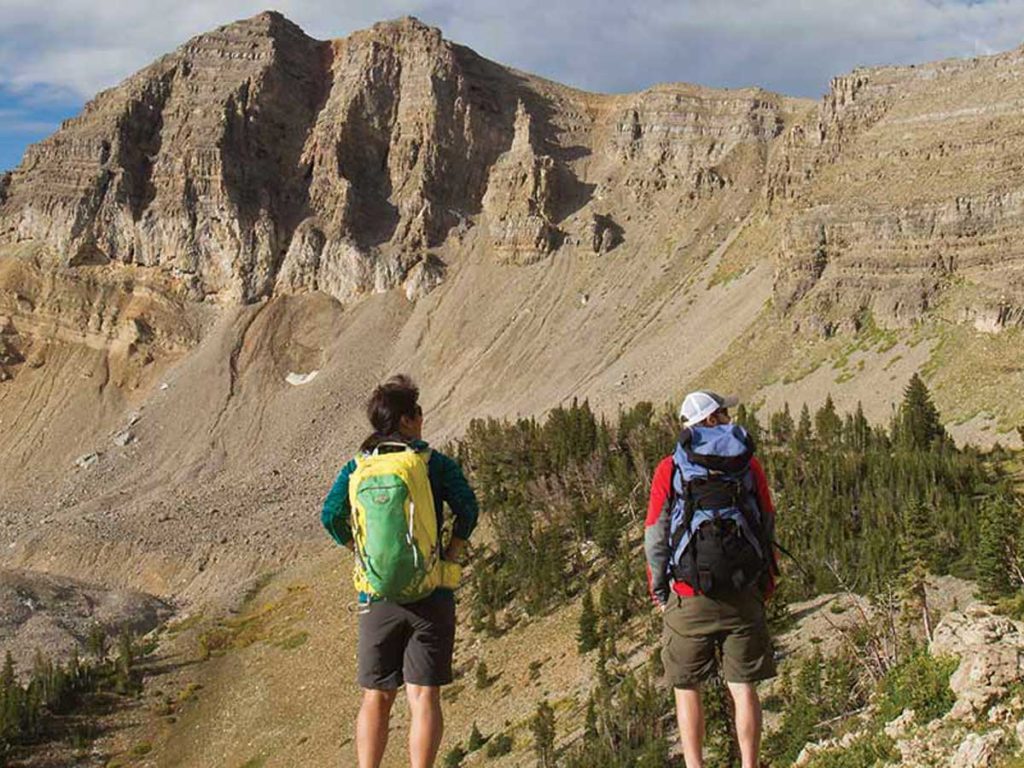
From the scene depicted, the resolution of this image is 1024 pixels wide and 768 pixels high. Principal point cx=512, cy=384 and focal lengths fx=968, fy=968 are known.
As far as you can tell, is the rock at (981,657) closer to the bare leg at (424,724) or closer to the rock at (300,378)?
the bare leg at (424,724)

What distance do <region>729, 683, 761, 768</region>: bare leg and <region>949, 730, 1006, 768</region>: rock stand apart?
1.92m

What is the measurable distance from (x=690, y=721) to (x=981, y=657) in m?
3.82

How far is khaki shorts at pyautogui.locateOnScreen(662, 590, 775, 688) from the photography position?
28.6ft

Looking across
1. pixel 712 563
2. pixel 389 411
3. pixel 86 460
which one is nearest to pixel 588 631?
pixel 712 563

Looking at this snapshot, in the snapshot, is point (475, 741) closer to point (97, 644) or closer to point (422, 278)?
point (97, 644)

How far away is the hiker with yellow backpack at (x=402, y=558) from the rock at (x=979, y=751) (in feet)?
15.6

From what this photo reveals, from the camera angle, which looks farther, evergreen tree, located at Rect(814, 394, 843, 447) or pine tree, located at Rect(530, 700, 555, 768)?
evergreen tree, located at Rect(814, 394, 843, 447)

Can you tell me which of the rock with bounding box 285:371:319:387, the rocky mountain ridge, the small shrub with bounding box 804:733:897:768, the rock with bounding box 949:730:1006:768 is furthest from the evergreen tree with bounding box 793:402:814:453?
the rock with bounding box 285:371:319:387

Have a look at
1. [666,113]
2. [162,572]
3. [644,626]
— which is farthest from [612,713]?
[666,113]

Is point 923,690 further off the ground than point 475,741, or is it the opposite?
point 923,690

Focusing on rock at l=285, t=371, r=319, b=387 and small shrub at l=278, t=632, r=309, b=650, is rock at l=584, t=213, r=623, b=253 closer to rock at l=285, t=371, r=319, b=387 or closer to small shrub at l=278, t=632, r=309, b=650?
rock at l=285, t=371, r=319, b=387

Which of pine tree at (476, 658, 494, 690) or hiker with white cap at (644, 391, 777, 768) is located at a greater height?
hiker with white cap at (644, 391, 777, 768)

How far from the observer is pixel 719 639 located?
29.1ft

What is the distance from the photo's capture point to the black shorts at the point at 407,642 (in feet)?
27.3
